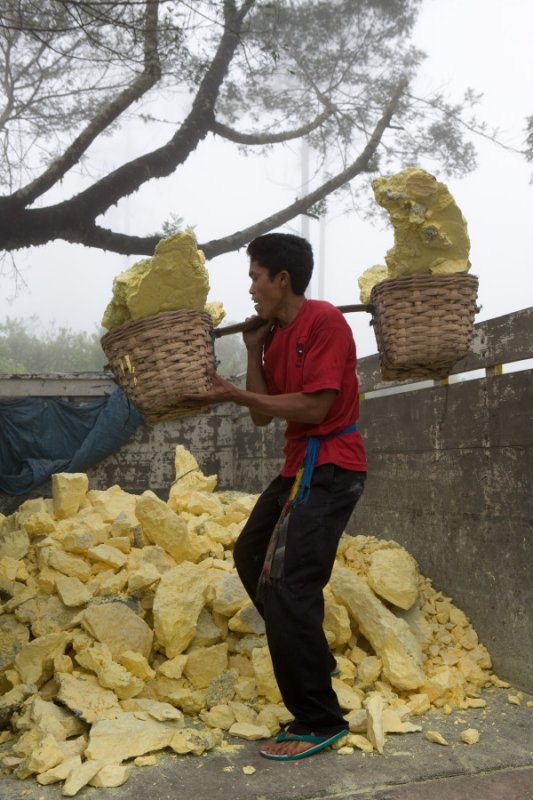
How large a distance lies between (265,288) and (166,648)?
1.71 metres

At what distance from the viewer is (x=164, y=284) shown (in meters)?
2.80

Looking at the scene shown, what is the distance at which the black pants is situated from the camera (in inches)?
105

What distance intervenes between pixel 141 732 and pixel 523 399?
2163 mm

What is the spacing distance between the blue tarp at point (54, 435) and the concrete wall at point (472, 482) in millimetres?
3490

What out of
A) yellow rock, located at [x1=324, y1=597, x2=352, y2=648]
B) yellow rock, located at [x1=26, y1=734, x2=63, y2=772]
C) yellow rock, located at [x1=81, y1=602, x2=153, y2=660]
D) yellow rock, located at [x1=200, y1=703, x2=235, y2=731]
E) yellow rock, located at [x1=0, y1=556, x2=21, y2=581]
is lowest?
yellow rock, located at [x1=200, y1=703, x2=235, y2=731]

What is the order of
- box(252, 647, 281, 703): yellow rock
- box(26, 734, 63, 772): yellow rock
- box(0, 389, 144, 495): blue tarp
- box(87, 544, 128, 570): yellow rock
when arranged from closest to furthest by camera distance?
box(26, 734, 63, 772): yellow rock
box(252, 647, 281, 703): yellow rock
box(87, 544, 128, 570): yellow rock
box(0, 389, 144, 495): blue tarp

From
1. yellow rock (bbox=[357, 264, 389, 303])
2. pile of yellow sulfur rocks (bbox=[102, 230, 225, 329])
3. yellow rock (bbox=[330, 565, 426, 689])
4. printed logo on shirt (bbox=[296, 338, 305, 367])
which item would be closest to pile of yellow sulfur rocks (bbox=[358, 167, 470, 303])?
yellow rock (bbox=[357, 264, 389, 303])

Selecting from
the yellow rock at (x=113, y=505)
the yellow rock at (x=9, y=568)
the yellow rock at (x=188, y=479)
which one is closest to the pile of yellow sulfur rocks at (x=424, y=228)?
the yellow rock at (x=113, y=505)

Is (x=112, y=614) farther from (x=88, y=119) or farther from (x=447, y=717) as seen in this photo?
(x=88, y=119)

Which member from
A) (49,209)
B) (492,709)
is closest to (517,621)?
(492,709)

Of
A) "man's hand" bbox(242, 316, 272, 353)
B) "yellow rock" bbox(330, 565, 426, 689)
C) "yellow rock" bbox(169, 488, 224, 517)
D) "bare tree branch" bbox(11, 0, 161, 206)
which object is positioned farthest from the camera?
"bare tree branch" bbox(11, 0, 161, 206)

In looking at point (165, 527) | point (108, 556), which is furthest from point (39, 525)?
point (165, 527)

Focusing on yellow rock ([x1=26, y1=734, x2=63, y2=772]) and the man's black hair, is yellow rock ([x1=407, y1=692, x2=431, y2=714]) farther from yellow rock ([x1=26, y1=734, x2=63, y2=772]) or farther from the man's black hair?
the man's black hair

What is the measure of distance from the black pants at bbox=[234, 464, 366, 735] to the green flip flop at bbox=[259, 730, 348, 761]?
0.07 feet
